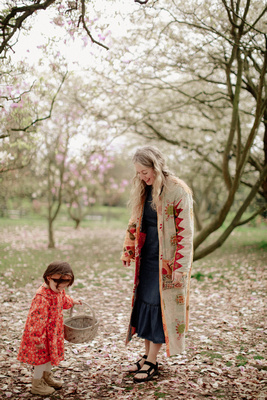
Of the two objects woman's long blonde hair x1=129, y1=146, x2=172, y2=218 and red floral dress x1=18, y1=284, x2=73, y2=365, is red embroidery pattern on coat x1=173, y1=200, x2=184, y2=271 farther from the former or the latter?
red floral dress x1=18, y1=284, x2=73, y2=365

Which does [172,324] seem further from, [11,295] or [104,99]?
[104,99]

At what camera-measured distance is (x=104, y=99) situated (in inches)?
324

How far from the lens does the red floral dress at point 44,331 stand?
8.66ft

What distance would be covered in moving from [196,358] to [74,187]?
13151mm

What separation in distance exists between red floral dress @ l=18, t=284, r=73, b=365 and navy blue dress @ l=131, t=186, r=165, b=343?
2.26 feet

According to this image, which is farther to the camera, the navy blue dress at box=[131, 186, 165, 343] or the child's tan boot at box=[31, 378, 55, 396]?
the navy blue dress at box=[131, 186, 165, 343]

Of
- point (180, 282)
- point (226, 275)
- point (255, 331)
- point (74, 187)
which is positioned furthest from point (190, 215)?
point (74, 187)

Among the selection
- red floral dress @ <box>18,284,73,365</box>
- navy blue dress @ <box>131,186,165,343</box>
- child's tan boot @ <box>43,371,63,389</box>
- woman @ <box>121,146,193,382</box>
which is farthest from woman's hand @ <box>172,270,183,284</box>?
child's tan boot @ <box>43,371,63,389</box>

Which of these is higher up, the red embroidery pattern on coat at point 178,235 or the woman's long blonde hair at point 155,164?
the woman's long blonde hair at point 155,164

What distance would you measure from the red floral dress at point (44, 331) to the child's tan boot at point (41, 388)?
0.19 meters

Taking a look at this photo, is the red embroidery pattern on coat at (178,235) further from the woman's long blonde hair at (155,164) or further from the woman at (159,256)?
the woman's long blonde hair at (155,164)

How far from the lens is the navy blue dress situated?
294 cm

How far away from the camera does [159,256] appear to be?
Result: 9.48 feet

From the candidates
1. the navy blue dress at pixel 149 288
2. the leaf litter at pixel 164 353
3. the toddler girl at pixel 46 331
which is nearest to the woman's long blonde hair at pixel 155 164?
the navy blue dress at pixel 149 288
